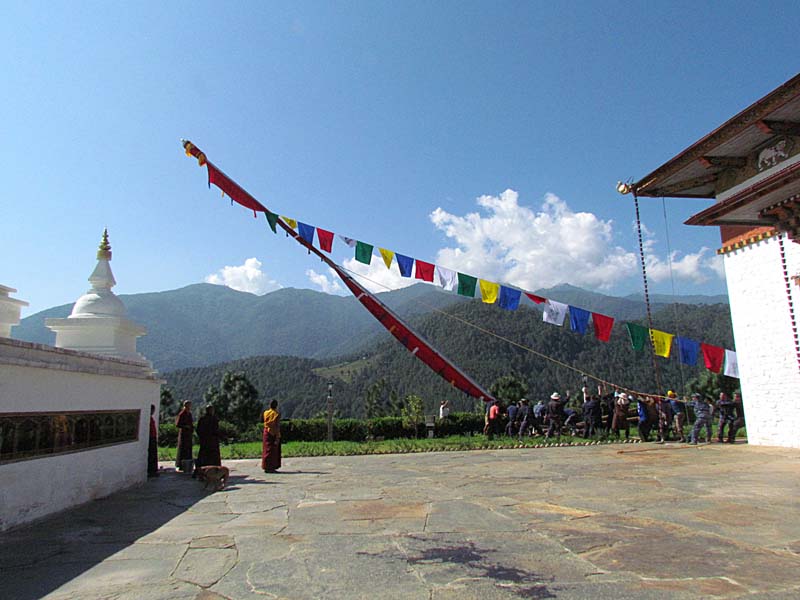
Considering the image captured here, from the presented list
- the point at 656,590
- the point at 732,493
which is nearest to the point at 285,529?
the point at 656,590

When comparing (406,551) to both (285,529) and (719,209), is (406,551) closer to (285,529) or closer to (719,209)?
(285,529)

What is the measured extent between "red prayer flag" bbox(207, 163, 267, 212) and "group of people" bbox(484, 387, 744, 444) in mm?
8983

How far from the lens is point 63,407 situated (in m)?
6.44

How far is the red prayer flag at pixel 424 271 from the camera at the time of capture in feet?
47.3

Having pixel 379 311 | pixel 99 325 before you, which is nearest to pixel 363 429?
pixel 379 311

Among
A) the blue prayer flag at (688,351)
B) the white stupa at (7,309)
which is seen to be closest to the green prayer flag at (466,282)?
the blue prayer flag at (688,351)

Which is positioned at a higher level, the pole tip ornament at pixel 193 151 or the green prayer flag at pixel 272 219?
the pole tip ornament at pixel 193 151

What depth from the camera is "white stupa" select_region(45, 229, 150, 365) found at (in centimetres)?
888

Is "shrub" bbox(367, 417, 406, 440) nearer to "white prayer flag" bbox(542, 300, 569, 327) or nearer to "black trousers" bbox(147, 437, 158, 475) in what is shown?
"white prayer flag" bbox(542, 300, 569, 327)

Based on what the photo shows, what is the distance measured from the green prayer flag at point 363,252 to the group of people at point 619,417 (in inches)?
237

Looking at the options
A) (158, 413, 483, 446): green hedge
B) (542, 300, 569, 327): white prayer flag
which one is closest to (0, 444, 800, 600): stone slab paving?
(542, 300, 569, 327): white prayer flag

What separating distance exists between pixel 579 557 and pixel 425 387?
8183 centimetres

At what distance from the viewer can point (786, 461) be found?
9.38m

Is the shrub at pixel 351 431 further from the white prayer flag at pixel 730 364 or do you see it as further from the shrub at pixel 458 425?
the white prayer flag at pixel 730 364
